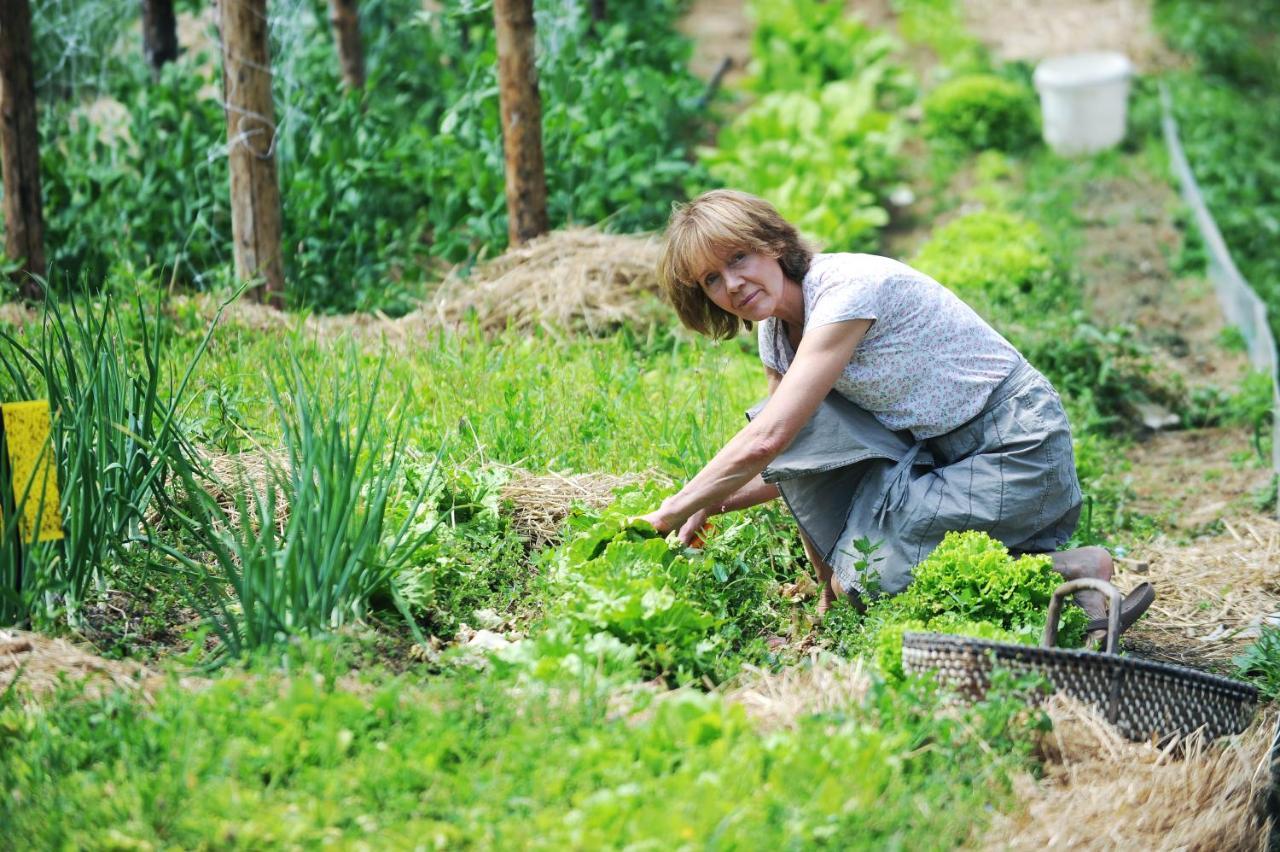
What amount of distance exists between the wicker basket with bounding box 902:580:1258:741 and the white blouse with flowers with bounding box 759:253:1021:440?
0.80m

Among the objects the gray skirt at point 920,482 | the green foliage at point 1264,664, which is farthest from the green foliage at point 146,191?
the green foliage at point 1264,664

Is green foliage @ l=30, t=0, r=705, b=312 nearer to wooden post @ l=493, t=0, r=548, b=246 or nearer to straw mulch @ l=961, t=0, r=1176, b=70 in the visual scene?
wooden post @ l=493, t=0, r=548, b=246

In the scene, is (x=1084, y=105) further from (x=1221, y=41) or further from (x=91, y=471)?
(x=91, y=471)

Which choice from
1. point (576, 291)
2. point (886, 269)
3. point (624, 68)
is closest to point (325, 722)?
point (886, 269)

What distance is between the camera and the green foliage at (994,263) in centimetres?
652

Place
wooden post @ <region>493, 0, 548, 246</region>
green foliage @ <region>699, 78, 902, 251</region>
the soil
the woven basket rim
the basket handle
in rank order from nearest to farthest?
the woven basket rim
the basket handle
wooden post @ <region>493, 0, 548, 246</region>
green foliage @ <region>699, 78, 902, 251</region>
the soil

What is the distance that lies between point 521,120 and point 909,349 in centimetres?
347

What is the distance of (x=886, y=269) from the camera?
12.0 ft

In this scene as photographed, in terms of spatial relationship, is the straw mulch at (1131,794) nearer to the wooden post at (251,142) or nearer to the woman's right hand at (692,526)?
the woman's right hand at (692,526)

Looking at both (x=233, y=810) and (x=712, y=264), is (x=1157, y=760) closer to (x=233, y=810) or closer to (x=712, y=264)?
(x=712, y=264)

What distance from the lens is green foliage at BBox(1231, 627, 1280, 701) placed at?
3531mm

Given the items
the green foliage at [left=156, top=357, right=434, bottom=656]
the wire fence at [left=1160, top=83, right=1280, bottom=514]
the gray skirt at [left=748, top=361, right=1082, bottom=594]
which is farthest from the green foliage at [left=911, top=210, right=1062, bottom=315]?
the green foliage at [left=156, top=357, right=434, bottom=656]

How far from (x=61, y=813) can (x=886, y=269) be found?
2.35 metres

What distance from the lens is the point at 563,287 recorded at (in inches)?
244
